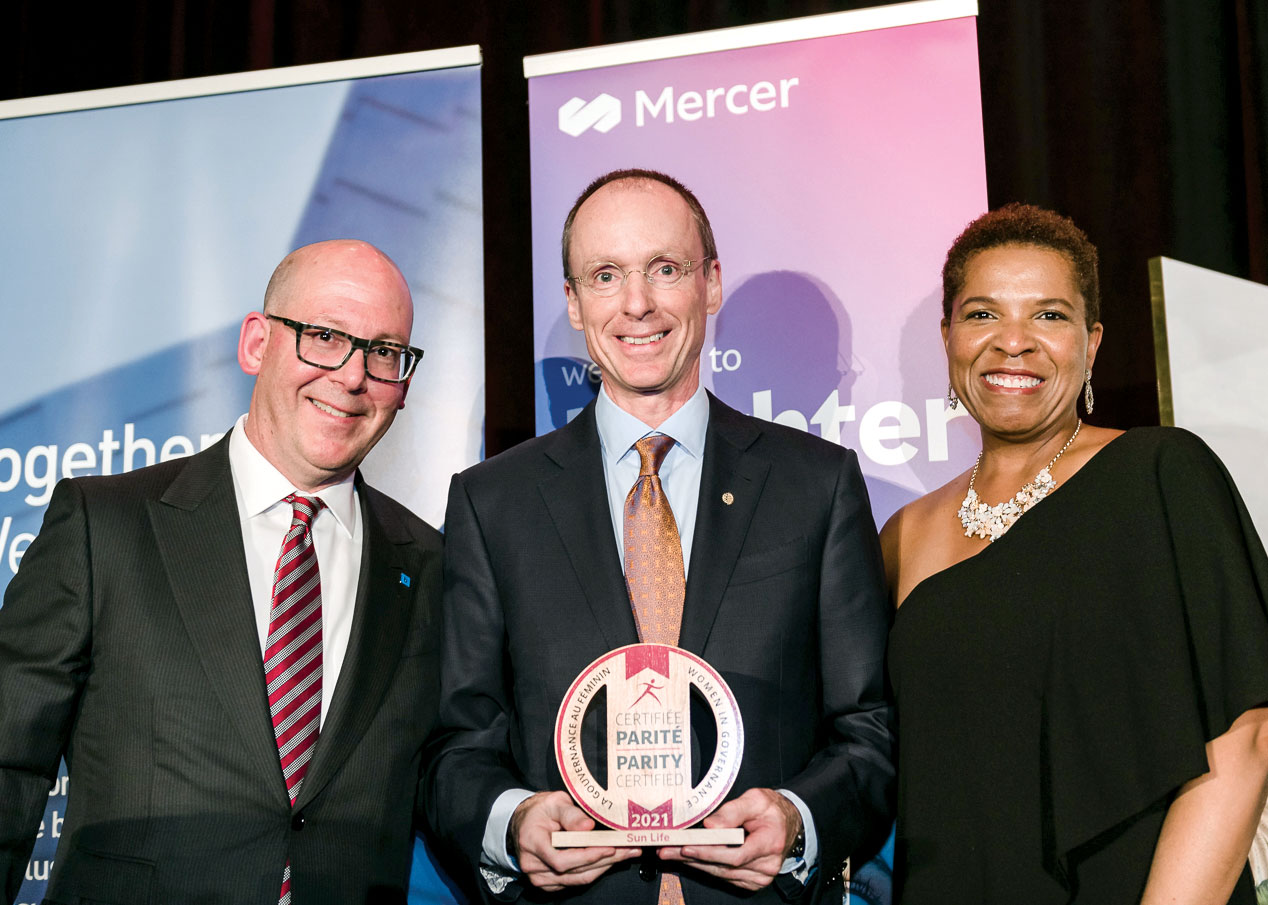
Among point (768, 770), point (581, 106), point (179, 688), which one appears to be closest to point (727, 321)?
point (581, 106)

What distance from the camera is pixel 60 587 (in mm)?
2318

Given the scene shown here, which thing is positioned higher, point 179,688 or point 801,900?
point 179,688

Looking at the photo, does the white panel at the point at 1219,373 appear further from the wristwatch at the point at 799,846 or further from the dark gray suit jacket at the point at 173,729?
the dark gray suit jacket at the point at 173,729

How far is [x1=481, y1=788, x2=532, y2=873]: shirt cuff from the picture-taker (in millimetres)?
2078

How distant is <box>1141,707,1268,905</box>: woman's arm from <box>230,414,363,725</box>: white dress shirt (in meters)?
1.57

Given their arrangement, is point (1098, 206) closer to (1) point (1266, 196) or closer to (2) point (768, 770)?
(1) point (1266, 196)

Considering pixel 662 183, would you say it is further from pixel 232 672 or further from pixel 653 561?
pixel 232 672

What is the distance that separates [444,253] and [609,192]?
1.19 metres

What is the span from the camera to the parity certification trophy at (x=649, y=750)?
1881 mm

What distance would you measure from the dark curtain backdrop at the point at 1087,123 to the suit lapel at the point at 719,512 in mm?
1970

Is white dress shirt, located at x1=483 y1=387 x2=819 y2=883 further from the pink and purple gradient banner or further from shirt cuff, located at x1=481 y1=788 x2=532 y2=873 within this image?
the pink and purple gradient banner

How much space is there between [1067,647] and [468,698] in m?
1.14

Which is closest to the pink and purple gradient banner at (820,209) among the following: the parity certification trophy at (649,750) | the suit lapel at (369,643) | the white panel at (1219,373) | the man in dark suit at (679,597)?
the white panel at (1219,373)

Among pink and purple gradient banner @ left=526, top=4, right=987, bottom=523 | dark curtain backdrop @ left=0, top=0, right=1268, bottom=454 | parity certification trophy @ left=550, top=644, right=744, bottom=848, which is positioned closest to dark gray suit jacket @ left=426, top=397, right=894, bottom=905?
parity certification trophy @ left=550, top=644, right=744, bottom=848
